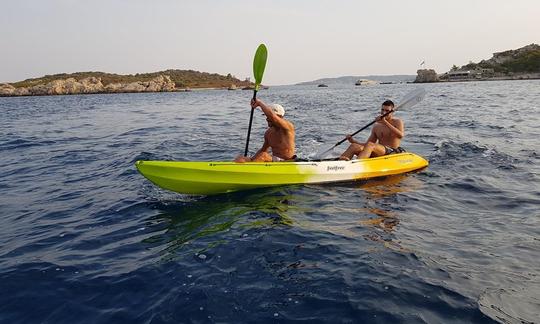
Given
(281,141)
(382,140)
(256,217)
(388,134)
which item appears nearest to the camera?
(256,217)

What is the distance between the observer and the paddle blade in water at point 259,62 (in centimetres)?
934

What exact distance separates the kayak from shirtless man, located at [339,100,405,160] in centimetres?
33

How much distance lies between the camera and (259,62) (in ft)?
31.0

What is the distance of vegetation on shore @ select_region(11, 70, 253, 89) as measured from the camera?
340 feet

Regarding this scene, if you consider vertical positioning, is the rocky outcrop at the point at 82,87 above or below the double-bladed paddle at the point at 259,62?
below

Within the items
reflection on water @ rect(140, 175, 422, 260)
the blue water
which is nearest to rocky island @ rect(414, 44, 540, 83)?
the blue water

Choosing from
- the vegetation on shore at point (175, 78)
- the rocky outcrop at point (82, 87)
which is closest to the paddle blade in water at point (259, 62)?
the rocky outcrop at point (82, 87)

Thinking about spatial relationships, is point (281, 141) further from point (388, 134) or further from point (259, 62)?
point (388, 134)

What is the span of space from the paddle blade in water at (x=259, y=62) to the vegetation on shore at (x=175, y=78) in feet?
326

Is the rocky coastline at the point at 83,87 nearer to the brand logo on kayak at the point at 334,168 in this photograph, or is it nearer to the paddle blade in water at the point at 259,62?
the paddle blade in water at the point at 259,62

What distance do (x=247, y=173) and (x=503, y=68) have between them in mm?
99380

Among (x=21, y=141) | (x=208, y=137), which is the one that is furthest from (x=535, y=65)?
(x=21, y=141)

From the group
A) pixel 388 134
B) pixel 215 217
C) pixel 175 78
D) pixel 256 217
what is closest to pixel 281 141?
pixel 256 217

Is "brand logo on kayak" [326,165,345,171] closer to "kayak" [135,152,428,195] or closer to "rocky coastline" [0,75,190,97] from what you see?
"kayak" [135,152,428,195]
